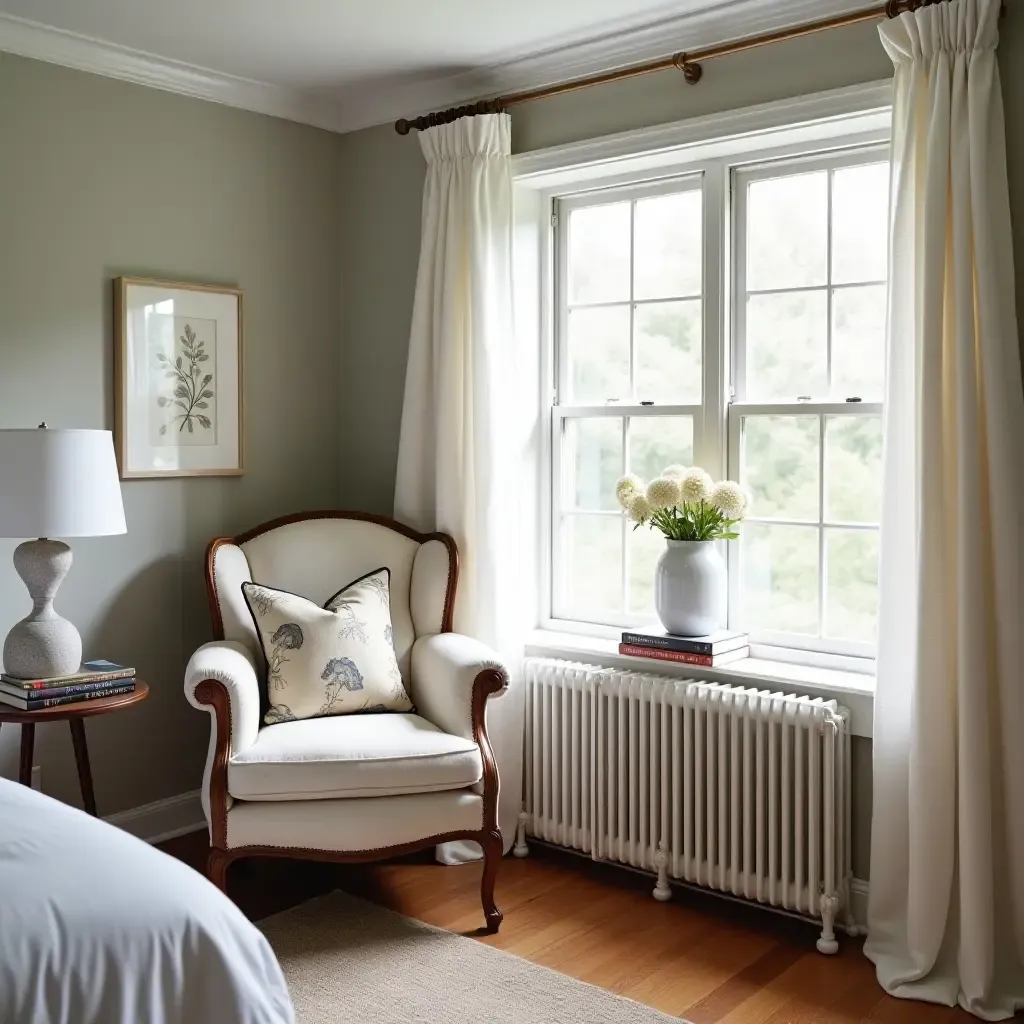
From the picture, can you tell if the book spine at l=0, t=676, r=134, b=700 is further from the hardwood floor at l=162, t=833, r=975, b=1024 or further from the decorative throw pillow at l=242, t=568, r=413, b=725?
the hardwood floor at l=162, t=833, r=975, b=1024

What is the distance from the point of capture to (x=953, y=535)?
9.19ft

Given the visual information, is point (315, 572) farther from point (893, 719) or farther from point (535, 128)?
point (893, 719)

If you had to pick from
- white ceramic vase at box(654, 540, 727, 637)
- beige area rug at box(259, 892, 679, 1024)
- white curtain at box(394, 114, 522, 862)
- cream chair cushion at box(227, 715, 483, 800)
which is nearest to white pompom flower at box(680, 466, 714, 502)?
white ceramic vase at box(654, 540, 727, 637)

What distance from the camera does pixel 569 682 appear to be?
3633mm

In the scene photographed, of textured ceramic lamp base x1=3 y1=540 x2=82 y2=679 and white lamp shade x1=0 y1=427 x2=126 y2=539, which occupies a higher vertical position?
white lamp shade x1=0 y1=427 x2=126 y2=539

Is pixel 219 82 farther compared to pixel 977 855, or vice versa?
pixel 219 82

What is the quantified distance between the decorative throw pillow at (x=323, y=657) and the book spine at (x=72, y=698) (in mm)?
411

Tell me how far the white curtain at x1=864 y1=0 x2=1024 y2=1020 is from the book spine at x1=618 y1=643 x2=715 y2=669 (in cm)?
56

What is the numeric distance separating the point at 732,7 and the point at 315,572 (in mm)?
2132

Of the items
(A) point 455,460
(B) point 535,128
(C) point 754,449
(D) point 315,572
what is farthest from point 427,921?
(B) point 535,128

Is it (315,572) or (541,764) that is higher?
(315,572)

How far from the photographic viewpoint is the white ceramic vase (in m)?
3.37

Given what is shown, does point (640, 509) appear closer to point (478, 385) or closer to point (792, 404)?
point (792, 404)

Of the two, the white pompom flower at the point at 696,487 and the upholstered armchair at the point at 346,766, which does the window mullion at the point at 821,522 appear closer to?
the white pompom flower at the point at 696,487
